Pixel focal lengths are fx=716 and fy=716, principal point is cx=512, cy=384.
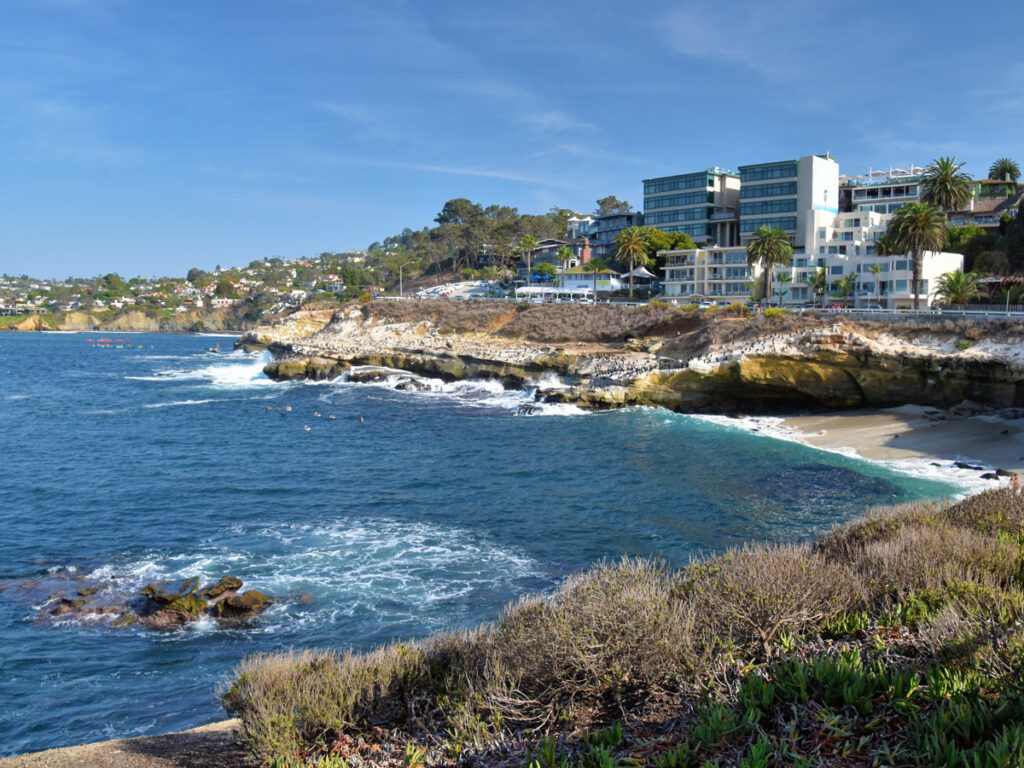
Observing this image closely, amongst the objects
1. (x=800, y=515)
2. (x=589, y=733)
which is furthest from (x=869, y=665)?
(x=800, y=515)

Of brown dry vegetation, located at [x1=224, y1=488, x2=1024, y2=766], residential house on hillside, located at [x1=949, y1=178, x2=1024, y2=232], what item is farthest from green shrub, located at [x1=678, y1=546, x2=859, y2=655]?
residential house on hillside, located at [x1=949, y1=178, x2=1024, y2=232]

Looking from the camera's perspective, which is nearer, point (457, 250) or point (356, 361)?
point (356, 361)

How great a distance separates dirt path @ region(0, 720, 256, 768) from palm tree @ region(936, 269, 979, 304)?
197 ft

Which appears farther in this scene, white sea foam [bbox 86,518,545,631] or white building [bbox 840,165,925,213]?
white building [bbox 840,165,925,213]

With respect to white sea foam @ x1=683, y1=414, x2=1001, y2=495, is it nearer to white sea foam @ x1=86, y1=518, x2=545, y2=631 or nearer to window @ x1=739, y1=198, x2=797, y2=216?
white sea foam @ x1=86, y1=518, x2=545, y2=631

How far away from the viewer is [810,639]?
970 cm

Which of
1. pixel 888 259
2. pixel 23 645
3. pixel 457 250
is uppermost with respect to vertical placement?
pixel 457 250

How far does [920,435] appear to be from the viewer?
35625 mm

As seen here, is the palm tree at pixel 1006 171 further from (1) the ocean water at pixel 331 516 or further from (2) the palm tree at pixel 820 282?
(1) the ocean water at pixel 331 516

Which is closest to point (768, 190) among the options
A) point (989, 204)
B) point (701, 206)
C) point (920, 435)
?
point (701, 206)

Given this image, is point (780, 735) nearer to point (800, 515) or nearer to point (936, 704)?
point (936, 704)

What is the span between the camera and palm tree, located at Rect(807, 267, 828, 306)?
7209cm

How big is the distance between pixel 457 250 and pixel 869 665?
141326mm

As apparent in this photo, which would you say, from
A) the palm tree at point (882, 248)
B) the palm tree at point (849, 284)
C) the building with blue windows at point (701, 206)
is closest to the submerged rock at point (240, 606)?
the palm tree at point (882, 248)
